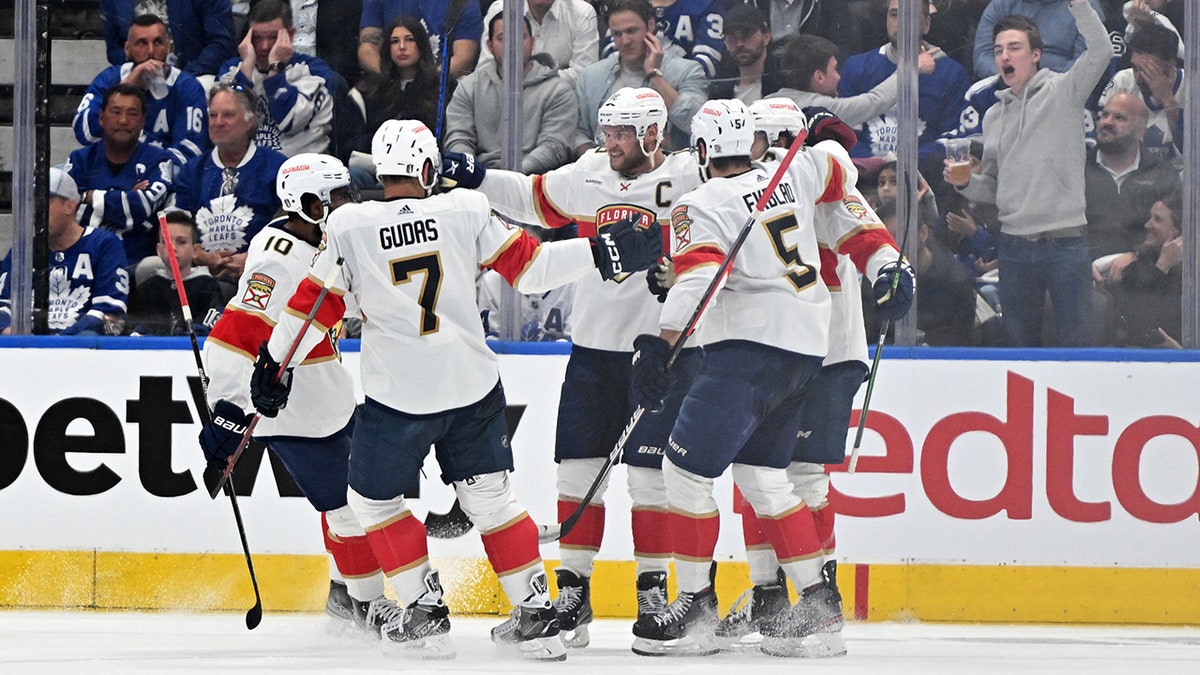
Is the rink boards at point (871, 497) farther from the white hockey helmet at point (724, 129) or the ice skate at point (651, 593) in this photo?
the white hockey helmet at point (724, 129)

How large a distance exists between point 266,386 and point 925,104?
260cm

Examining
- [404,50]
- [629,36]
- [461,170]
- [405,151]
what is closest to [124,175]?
[404,50]

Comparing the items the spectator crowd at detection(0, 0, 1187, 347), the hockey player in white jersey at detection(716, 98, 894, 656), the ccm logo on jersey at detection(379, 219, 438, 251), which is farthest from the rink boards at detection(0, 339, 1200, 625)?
the ccm logo on jersey at detection(379, 219, 438, 251)

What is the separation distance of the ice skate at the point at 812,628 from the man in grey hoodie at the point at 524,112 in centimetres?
193

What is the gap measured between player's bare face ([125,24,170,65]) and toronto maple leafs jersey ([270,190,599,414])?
198 cm

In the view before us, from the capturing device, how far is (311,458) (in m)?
4.62

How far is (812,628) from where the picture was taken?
4434 mm

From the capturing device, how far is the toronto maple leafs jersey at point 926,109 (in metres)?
5.55

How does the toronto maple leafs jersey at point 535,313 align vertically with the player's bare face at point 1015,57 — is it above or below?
below

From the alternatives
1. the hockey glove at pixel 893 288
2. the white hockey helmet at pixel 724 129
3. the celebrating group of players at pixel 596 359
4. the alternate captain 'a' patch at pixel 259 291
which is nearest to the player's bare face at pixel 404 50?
the celebrating group of players at pixel 596 359

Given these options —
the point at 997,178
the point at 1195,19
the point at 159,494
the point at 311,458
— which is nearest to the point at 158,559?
the point at 159,494

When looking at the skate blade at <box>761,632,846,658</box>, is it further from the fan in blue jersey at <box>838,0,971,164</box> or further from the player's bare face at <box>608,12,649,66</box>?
the player's bare face at <box>608,12,649,66</box>

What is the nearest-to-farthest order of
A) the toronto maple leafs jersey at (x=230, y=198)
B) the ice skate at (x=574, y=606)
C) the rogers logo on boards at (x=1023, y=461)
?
1. the ice skate at (x=574, y=606)
2. the rogers logo on boards at (x=1023, y=461)
3. the toronto maple leafs jersey at (x=230, y=198)

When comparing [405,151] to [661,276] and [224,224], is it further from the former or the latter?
[224,224]
